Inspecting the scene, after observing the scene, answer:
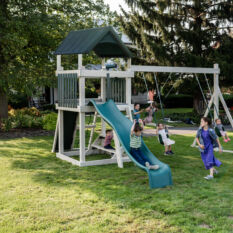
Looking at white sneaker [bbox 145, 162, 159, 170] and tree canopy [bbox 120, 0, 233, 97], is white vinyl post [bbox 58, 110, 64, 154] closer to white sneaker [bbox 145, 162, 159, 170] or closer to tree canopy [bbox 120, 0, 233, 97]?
white sneaker [bbox 145, 162, 159, 170]

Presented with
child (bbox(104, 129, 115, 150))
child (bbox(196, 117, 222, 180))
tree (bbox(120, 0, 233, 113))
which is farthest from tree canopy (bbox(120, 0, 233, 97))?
child (bbox(196, 117, 222, 180))

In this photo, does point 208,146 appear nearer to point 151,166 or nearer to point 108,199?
point 151,166

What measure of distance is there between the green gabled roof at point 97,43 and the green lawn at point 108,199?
319 cm

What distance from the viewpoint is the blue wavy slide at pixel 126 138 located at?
7.27 metres

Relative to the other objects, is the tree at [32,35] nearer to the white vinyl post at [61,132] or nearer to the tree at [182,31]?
the tree at [182,31]

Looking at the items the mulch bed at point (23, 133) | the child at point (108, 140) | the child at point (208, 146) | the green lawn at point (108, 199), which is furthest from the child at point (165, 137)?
the mulch bed at point (23, 133)

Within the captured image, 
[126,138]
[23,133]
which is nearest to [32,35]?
[23,133]

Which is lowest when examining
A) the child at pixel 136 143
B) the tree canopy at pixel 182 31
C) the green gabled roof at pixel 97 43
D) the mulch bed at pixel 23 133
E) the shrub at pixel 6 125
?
the mulch bed at pixel 23 133

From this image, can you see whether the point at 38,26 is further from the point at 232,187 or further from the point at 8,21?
the point at 232,187

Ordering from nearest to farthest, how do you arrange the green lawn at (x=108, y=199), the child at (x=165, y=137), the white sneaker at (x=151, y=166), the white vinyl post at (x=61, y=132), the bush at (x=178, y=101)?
the green lawn at (x=108, y=199)
the white sneaker at (x=151, y=166)
the white vinyl post at (x=61, y=132)
the child at (x=165, y=137)
the bush at (x=178, y=101)

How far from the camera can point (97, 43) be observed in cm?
957

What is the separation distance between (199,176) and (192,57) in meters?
13.1

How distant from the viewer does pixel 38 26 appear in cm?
1527

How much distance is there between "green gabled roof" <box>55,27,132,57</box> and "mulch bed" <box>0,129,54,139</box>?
5926 mm
